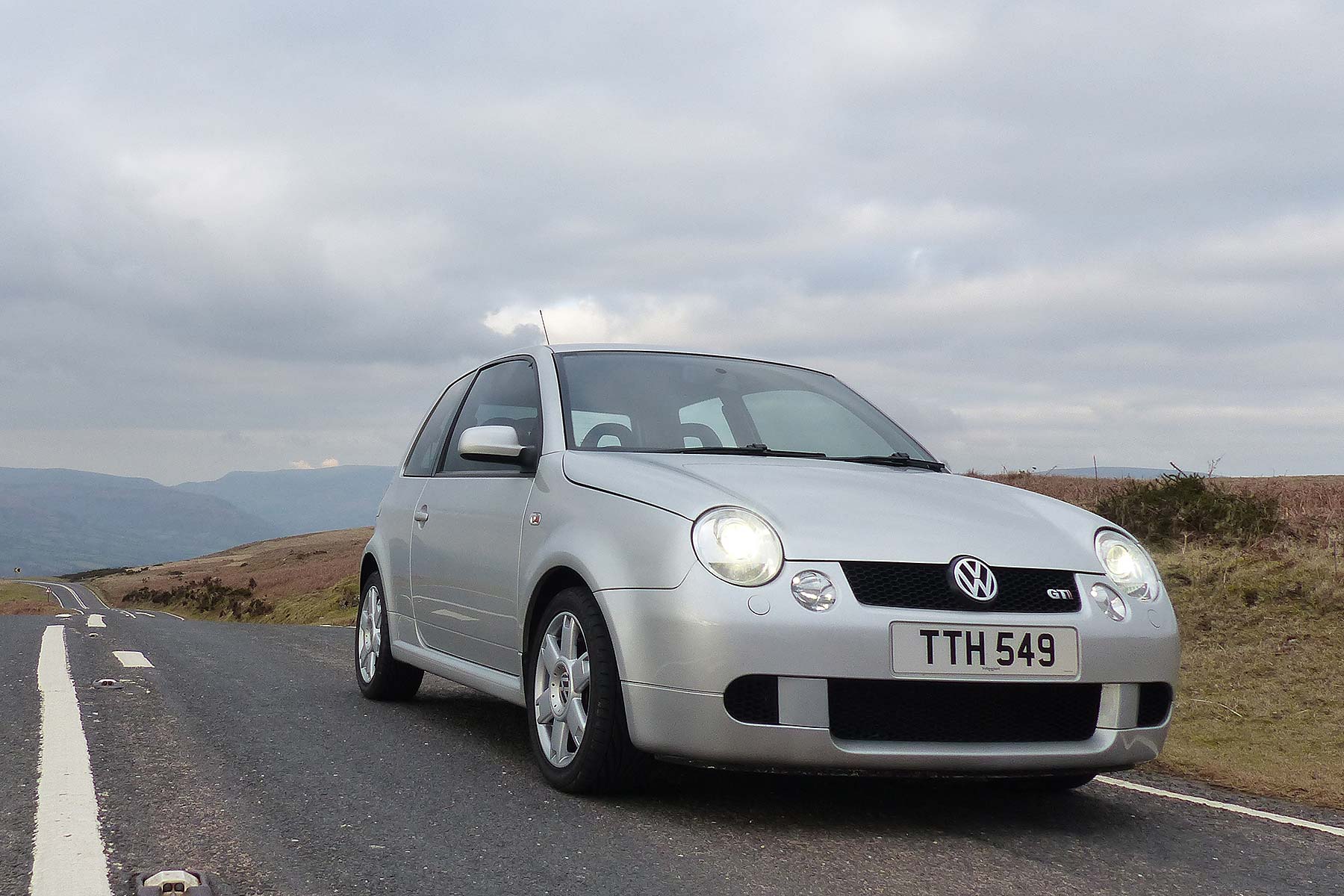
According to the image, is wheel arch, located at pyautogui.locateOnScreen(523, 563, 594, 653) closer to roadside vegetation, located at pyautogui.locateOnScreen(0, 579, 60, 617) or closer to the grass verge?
the grass verge

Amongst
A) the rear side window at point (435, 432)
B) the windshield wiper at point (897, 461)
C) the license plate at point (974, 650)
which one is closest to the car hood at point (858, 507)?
the license plate at point (974, 650)

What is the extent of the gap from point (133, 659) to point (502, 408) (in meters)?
4.78

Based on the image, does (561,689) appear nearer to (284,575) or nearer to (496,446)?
(496,446)

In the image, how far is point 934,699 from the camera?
3666 millimetres

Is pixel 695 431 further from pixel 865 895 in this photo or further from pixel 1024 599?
pixel 865 895

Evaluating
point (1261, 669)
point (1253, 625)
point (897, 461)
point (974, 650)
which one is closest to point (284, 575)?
point (1253, 625)

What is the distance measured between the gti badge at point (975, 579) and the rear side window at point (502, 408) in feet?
6.31

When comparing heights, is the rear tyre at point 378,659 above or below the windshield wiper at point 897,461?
below

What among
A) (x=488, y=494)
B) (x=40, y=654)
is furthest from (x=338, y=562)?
(x=488, y=494)

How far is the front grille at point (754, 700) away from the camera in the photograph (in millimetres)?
3629

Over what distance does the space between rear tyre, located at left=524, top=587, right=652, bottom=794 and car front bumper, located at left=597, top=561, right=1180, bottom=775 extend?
105mm

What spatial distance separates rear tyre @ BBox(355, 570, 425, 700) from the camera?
21.5ft

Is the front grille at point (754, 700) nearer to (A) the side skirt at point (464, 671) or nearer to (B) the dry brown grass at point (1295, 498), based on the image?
(A) the side skirt at point (464, 671)

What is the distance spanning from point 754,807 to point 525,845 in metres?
0.90
